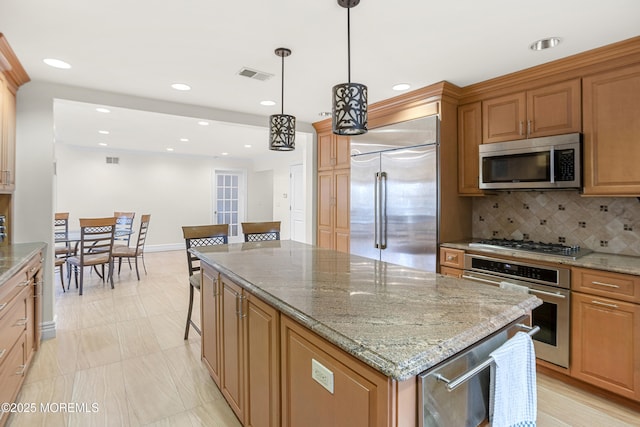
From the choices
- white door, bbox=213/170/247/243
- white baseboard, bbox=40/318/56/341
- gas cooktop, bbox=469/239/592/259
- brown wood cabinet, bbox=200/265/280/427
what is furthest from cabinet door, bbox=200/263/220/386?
white door, bbox=213/170/247/243

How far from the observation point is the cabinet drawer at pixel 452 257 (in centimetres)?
284

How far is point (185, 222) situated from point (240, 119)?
5.08 meters

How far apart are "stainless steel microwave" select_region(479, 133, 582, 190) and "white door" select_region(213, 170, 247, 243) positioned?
710 centimetres

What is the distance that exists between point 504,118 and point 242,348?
110 inches

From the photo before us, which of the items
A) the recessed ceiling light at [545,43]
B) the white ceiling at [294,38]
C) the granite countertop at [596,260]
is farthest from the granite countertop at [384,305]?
the recessed ceiling light at [545,43]

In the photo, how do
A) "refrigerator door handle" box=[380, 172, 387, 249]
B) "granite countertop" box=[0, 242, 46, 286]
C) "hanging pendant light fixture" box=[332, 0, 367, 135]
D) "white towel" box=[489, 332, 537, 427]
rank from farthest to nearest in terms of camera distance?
"refrigerator door handle" box=[380, 172, 387, 249] → "granite countertop" box=[0, 242, 46, 286] → "hanging pendant light fixture" box=[332, 0, 367, 135] → "white towel" box=[489, 332, 537, 427]

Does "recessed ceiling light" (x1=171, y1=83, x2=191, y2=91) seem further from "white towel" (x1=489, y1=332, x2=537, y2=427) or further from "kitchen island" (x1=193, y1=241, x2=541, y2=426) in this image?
"white towel" (x1=489, y1=332, x2=537, y2=427)

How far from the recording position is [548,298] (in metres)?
2.33

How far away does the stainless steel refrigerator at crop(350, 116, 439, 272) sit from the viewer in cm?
304

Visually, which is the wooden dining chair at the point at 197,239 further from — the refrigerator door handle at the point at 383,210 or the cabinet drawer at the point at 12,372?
the refrigerator door handle at the point at 383,210

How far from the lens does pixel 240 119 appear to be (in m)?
4.00

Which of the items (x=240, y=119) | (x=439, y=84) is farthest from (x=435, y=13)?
(x=240, y=119)

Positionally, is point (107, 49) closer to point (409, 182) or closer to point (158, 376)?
point (158, 376)

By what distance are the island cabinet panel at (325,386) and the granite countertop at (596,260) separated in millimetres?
2024
